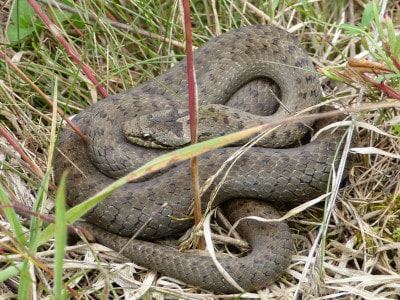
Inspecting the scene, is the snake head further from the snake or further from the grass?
the grass

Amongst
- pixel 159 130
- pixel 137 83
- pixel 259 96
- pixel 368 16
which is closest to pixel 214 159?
pixel 159 130

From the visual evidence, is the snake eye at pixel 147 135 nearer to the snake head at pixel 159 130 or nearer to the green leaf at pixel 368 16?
the snake head at pixel 159 130

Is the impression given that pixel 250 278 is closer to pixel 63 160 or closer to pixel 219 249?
pixel 219 249

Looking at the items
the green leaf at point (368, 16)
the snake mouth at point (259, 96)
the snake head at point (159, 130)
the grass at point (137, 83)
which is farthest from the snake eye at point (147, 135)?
the green leaf at point (368, 16)

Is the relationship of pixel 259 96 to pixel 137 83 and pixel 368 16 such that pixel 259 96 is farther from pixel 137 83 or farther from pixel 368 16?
pixel 368 16

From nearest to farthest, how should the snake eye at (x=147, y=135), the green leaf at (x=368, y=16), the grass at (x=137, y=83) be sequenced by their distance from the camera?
the grass at (x=137, y=83) → the green leaf at (x=368, y=16) → the snake eye at (x=147, y=135)
